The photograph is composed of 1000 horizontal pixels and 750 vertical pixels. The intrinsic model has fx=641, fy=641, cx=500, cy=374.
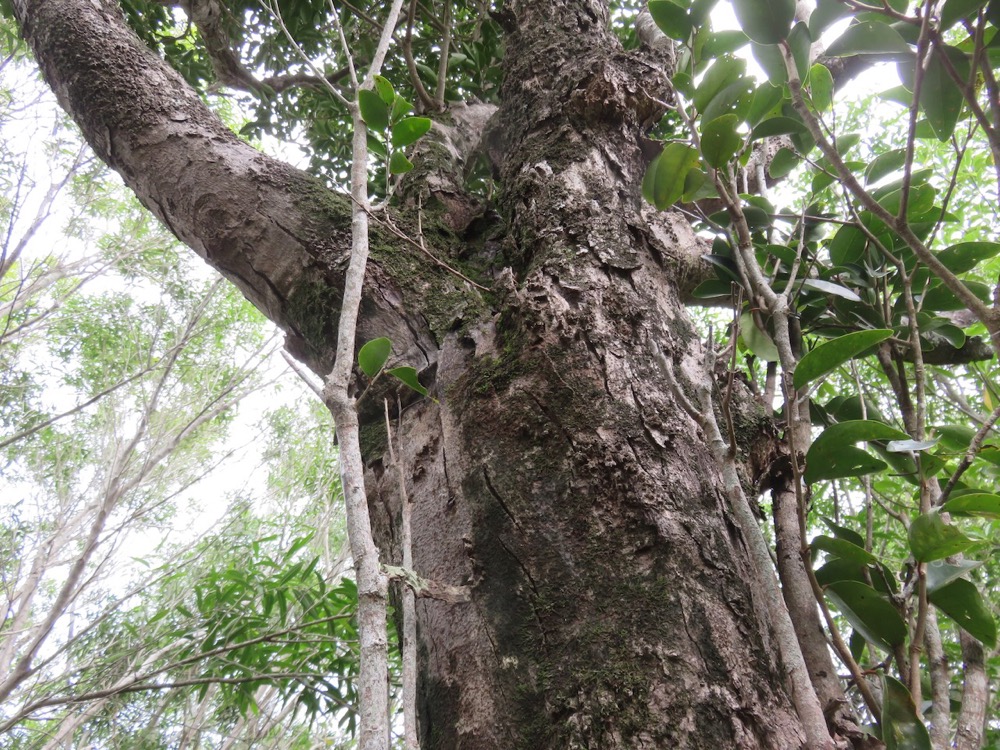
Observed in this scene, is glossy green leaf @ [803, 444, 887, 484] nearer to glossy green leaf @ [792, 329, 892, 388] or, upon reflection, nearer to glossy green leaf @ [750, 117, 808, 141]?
glossy green leaf @ [792, 329, 892, 388]

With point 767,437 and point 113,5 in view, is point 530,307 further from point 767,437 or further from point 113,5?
point 113,5

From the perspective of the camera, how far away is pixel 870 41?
82cm

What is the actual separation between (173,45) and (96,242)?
4.34 meters

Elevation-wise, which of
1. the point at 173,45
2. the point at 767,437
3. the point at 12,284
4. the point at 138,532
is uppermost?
the point at 12,284

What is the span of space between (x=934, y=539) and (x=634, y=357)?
40cm

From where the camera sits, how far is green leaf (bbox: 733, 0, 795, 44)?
0.80 meters

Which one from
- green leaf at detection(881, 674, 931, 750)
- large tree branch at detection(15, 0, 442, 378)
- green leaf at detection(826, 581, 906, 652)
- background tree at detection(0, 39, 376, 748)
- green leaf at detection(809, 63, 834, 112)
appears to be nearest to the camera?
green leaf at detection(881, 674, 931, 750)

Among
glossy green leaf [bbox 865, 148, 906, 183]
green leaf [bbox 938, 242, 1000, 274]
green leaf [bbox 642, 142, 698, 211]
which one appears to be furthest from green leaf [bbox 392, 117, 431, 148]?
green leaf [bbox 938, 242, 1000, 274]

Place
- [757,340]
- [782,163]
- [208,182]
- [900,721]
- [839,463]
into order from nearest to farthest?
[900,721] → [839,463] → [757,340] → [208,182] → [782,163]

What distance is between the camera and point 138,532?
581 cm

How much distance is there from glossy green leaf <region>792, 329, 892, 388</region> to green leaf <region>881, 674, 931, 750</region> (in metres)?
0.33

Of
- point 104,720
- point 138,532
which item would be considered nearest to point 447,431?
point 104,720

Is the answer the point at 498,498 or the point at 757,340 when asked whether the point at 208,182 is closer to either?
the point at 498,498

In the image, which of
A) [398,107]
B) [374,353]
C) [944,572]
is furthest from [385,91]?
[944,572]
